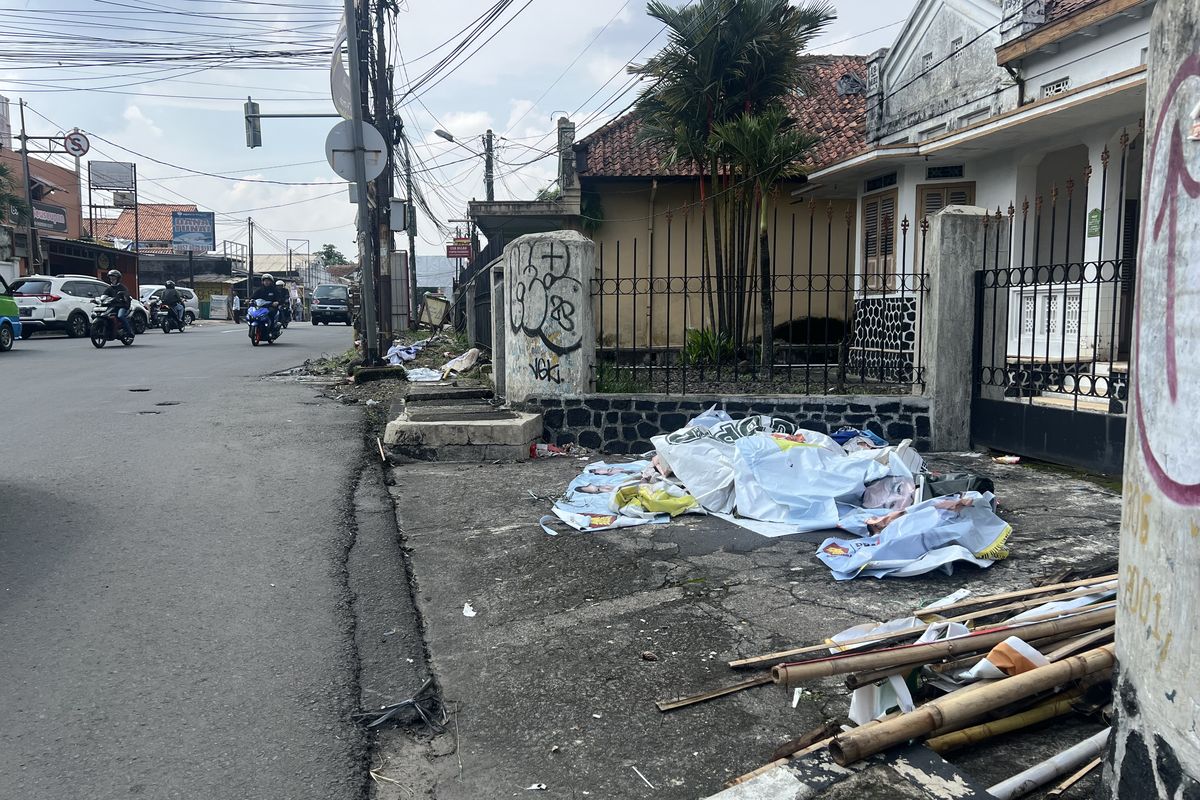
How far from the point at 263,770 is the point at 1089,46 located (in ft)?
40.0

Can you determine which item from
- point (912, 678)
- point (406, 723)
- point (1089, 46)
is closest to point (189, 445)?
point (406, 723)

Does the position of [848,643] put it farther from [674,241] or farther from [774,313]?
[674,241]

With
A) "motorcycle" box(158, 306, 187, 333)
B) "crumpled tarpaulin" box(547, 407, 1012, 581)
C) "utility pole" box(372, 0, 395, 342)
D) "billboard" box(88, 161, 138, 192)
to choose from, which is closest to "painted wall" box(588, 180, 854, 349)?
"utility pole" box(372, 0, 395, 342)

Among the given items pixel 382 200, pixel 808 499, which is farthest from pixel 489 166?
pixel 808 499

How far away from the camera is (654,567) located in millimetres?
4758

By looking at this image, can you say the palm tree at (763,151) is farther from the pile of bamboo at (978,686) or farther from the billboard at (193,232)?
→ the billboard at (193,232)

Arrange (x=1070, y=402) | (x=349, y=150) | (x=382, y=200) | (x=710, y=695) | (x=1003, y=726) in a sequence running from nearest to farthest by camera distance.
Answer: (x=1003, y=726) < (x=710, y=695) < (x=1070, y=402) < (x=349, y=150) < (x=382, y=200)

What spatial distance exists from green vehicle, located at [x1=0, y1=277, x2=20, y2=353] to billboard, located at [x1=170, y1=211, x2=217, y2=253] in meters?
44.3

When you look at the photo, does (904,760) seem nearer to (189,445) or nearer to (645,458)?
(645,458)

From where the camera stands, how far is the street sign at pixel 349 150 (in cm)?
1188

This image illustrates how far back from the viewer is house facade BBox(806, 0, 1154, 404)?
9664 millimetres

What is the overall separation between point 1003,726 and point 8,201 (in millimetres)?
34749

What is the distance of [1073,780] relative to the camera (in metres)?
2.44

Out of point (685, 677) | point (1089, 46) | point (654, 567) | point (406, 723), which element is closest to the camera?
point (406, 723)
